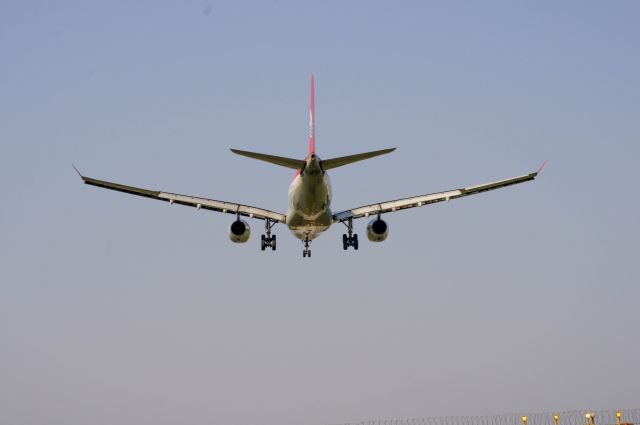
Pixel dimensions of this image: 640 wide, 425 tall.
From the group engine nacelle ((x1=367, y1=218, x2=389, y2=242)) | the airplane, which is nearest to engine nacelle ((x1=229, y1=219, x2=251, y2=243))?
the airplane

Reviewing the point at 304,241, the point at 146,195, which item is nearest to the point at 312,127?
the point at 304,241

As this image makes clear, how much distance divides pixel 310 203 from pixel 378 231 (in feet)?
25.1

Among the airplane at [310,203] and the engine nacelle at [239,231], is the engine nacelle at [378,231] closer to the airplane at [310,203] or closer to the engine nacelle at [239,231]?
the airplane at [310,203]

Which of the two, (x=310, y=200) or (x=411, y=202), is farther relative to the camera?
(x=411, y=202)

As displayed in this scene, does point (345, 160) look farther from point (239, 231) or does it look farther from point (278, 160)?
point (239, 231)

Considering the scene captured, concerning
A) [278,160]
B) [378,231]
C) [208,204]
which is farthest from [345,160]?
[208,204]

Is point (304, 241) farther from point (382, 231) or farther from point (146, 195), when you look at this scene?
point (146, 195)

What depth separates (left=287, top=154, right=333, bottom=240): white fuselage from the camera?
4734 centimetres

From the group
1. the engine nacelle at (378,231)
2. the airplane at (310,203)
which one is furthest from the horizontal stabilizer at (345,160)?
the engine nacelle at (378,231)

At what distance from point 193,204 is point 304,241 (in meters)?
7.30

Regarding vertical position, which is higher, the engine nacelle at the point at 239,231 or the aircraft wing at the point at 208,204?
the aircraft wing at the point at 208,204

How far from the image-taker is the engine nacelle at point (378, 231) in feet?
182

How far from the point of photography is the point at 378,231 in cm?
5541

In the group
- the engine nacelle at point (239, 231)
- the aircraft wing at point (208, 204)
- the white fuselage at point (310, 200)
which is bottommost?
the white fuselage at point (310, 200)
